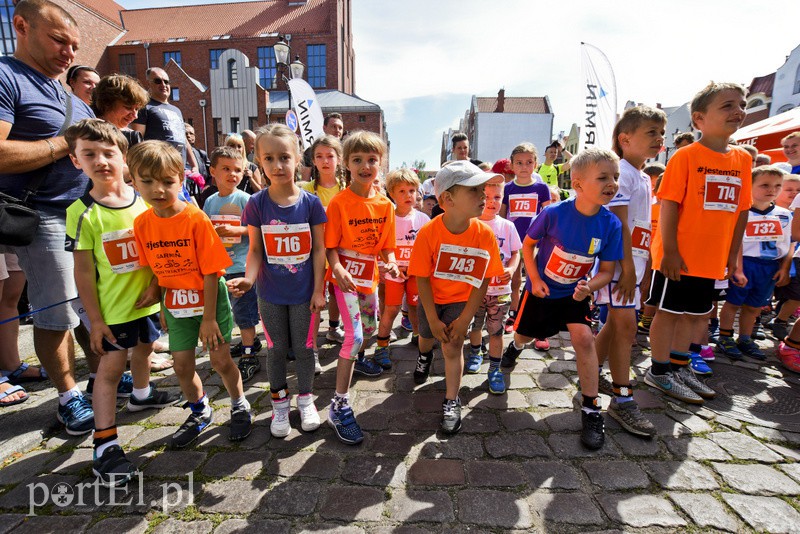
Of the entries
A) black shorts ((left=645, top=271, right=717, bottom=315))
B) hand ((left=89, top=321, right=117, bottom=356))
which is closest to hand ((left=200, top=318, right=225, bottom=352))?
hand ((left=89, top=321, right=117, bottom=356))

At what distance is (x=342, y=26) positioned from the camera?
4044 centimetres

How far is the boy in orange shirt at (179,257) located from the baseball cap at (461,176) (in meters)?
1.41

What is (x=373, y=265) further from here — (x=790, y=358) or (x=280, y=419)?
(x=790, y=358)

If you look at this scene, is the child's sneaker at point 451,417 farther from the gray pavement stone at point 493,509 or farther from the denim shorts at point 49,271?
the denim shorts at point 49,271

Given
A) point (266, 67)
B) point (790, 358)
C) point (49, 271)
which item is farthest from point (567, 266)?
point (266, 67)

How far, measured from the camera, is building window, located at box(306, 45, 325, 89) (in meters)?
38.5

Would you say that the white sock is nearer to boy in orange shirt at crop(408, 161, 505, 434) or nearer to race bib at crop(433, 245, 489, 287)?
boy in orange shirt at crop(408, 161, 505, 434)

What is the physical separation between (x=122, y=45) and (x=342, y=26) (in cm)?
2167

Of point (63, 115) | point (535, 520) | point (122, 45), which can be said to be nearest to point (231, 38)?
point (122, 45)

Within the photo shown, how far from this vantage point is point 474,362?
3.52 m

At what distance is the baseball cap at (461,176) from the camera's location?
2330mm

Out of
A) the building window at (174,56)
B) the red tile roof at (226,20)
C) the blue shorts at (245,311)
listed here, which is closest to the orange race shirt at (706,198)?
the blue shorts at (245,311)

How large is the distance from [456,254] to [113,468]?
230cm

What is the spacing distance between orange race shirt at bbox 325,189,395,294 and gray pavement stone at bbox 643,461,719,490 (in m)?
2.10
